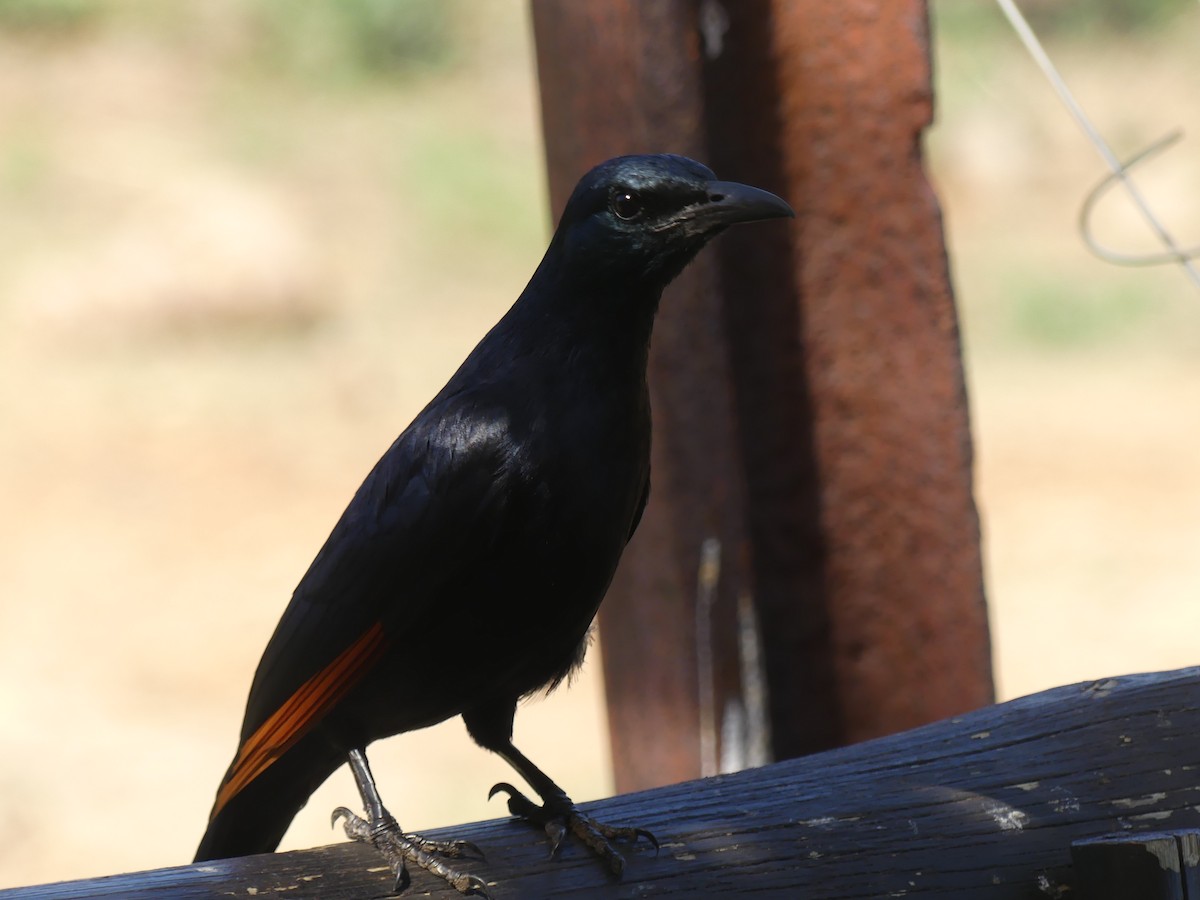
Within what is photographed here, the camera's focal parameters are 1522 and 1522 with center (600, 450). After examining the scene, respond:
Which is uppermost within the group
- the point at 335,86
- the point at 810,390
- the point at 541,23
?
the point at 335,86

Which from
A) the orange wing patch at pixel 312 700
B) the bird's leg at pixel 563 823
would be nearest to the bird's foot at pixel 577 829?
the bird's leg at pixel 563 823

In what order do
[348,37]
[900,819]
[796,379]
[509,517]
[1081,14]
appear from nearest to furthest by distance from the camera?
1. [900,819]
2. [509,517]
3. [796,379]
4. [348,37]
5. [1081,14]

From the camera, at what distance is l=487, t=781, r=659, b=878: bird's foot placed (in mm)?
2318

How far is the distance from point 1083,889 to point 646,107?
1866 millimetres

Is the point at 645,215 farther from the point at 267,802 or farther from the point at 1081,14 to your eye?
the point at 1081,14

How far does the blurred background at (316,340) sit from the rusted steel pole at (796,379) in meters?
3.02

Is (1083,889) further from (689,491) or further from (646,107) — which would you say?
(646,107)

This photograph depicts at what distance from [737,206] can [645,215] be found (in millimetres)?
171

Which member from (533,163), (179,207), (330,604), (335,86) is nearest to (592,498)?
(330,604)

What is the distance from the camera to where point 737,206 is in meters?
2.63

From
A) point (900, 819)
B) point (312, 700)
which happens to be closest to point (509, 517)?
point (312, 700)

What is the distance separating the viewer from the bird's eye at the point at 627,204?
106 inches

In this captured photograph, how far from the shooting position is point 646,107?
328 cm

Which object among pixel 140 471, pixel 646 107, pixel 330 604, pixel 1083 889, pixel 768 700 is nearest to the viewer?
pixel 1083 889
